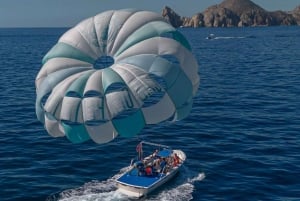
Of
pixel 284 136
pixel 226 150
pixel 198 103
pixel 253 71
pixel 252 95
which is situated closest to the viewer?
pixel 226 150

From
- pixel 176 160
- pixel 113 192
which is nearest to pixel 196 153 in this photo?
pixel 176 160

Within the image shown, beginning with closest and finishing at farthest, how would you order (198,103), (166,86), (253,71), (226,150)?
(166,86) < (226,150) < (198,103) < (253,71)

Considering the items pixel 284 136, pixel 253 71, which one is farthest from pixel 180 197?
pixel 253 71

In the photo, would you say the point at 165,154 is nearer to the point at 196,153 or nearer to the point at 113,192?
→ the point at 196,153

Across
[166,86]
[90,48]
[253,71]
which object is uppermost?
[90,48]

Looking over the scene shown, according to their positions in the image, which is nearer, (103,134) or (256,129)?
(103,134)

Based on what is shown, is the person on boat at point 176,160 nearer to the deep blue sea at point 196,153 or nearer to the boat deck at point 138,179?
the deep blue sea at point 196,153

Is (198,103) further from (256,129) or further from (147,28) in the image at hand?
(147,28)

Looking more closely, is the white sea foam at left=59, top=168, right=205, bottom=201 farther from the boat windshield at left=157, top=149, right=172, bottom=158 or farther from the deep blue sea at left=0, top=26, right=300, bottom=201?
the boat windshield at left=157, top=149, right=172, bottom=158
